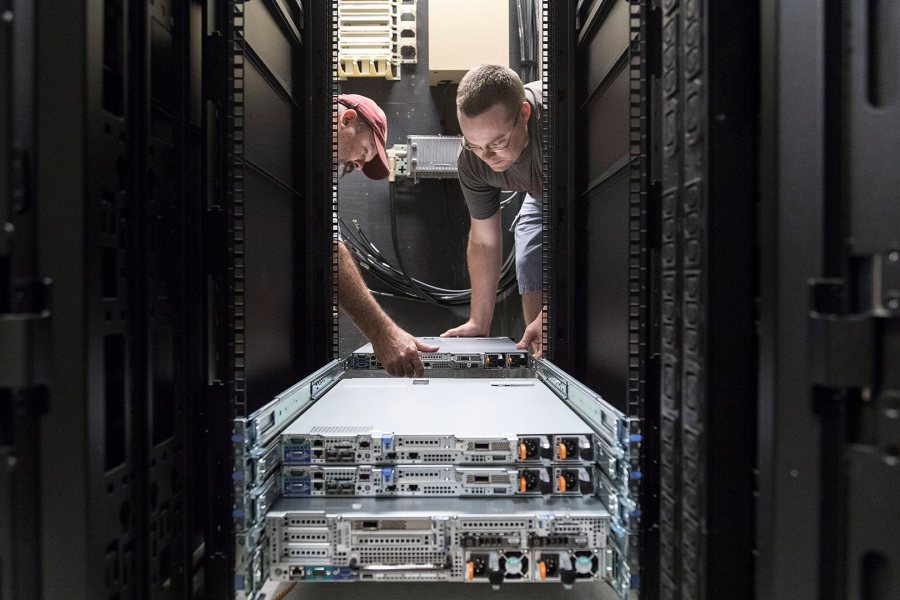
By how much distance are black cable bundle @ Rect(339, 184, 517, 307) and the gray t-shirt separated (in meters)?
0.41

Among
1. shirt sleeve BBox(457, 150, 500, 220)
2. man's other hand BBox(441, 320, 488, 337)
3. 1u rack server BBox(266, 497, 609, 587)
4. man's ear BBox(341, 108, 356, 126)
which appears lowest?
1u rack server BBox(266, 497, 609, 587)

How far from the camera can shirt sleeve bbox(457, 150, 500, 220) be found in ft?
13.3

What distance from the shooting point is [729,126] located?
0.96 meters

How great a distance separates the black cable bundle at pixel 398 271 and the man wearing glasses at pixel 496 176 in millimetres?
238

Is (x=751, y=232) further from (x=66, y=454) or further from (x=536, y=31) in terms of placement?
(x=536, y=31)

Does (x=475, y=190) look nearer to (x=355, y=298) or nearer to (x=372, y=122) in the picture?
(x=372, y=122)

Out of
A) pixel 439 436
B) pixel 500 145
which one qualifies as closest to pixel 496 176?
pixel 500 145

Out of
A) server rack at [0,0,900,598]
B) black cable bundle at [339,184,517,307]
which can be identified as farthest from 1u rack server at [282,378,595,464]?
black cable bundle at [339,184,517,307]

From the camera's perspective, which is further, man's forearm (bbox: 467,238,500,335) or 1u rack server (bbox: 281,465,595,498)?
man's forearm (bbox: 467,238,500,335)

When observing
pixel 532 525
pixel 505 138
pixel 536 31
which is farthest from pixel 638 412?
pixel 536 31

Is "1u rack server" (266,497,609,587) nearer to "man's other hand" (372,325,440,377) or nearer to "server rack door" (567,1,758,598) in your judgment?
"server rack door" (567,1,758,598)

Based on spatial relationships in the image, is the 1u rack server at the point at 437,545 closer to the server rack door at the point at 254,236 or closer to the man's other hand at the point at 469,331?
the server rack door at the point at 254,236

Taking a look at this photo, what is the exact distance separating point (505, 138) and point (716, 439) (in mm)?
2873

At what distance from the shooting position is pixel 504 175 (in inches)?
154
